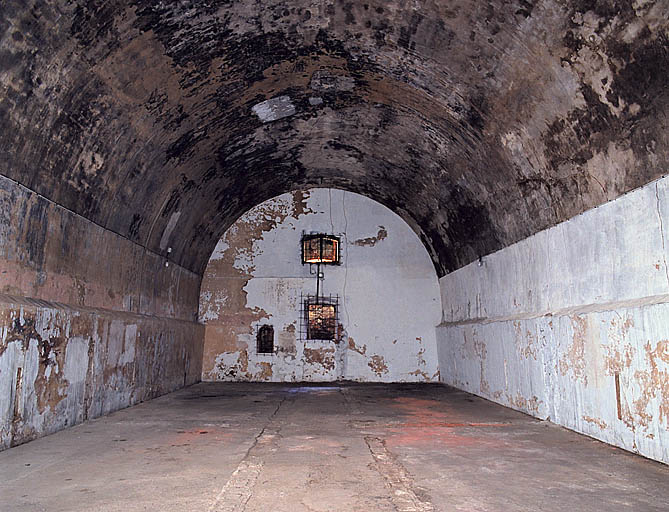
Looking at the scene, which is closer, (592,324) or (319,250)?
(592,324)

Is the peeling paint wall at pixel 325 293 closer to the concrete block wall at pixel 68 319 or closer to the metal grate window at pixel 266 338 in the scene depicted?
the metal grate window at pixel 266 338

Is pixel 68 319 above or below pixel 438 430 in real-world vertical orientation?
above

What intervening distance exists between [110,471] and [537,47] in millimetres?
5261

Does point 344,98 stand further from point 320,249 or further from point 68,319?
point 320,249

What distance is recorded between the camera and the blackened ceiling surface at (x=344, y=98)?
4938mm

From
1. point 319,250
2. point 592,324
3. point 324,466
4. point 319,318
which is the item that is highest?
point 319,250

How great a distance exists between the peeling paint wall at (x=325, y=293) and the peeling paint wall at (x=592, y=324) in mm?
3740

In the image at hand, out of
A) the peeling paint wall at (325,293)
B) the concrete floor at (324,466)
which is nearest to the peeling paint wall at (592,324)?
the concrete floor at (324,466)

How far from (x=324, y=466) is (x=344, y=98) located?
19.6ft

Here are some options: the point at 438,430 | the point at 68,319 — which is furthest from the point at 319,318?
the point at 68,319

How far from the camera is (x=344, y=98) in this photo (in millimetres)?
9000

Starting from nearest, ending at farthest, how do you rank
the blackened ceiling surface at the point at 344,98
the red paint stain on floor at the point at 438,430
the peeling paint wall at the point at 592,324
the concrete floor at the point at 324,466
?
the concrete floor at the point at 324,466 → the blackened ceiling surface at the point at 344,98 → the peeling paint wall at the point at 592,324 → the red paint stain on floor at the point at 438,430

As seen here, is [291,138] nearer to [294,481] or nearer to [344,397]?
[344,397]

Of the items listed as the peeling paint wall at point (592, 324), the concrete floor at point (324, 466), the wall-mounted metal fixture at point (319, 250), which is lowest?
the concrete floor at point (324, 466)
